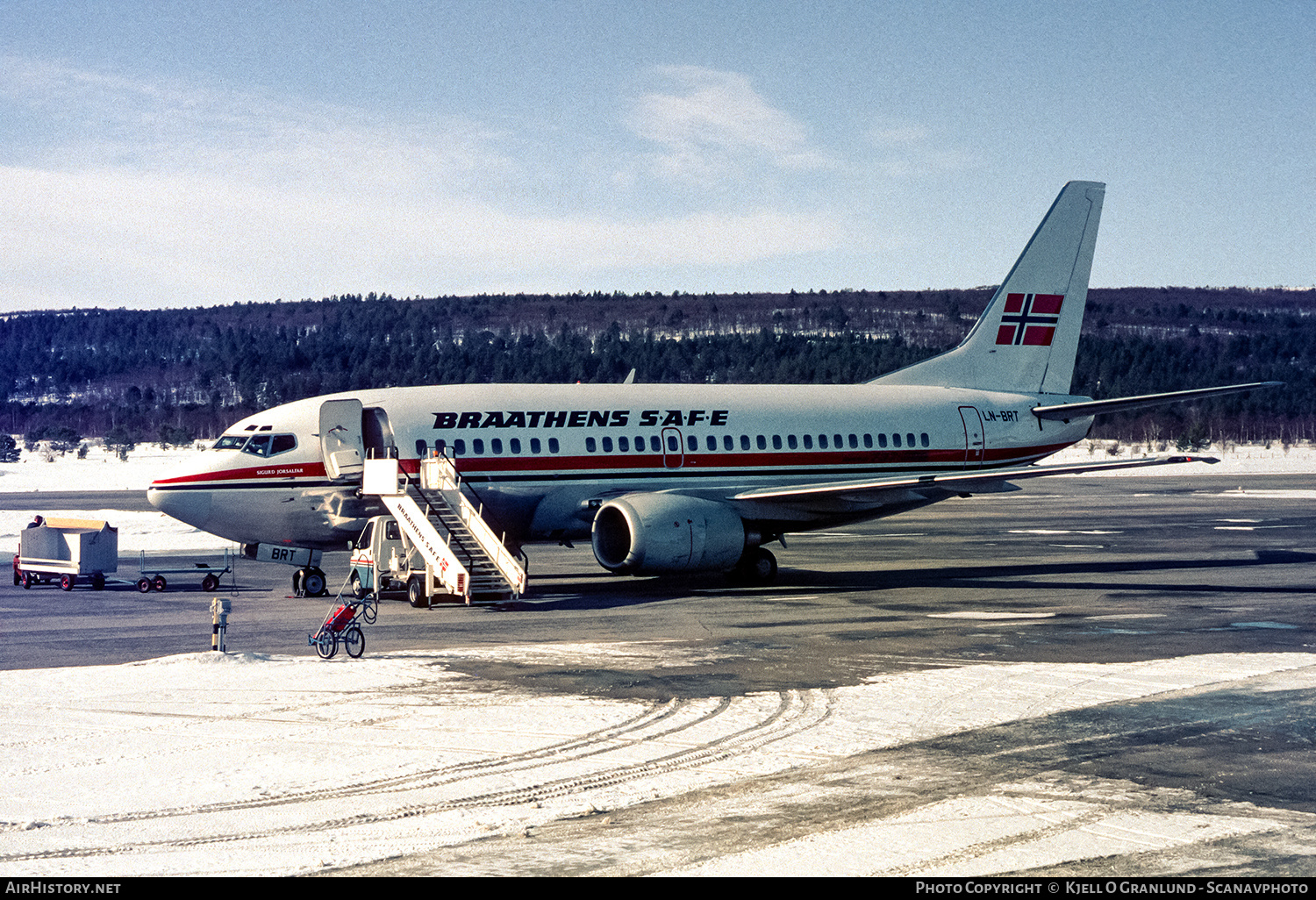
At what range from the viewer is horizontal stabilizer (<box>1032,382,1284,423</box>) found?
3117 cm

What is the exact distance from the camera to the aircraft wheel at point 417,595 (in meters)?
26.1

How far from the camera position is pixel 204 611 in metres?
25.6

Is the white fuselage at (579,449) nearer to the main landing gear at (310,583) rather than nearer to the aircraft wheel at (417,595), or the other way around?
the main landing gear at (310,583)

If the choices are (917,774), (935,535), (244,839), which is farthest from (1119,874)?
(935,535)

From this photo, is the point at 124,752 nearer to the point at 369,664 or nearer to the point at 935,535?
the point at 369,664

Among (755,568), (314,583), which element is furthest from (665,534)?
(314,583)

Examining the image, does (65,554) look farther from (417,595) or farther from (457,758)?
(457,758)

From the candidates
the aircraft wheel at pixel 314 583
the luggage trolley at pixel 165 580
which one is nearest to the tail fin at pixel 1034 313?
the aircraft wheel at pixel 314 583

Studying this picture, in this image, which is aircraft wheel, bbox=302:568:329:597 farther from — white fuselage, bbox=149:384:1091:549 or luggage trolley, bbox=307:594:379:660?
luggage trolley, bbox=307:594:379:660

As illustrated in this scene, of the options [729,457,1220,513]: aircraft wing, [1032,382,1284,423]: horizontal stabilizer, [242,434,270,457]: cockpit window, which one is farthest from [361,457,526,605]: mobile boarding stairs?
[1032,382,1284,423]: horizontal stabilizer

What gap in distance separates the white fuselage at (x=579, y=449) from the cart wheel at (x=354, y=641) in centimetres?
859

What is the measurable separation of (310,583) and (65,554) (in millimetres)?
7118

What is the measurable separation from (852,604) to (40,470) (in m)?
90.6

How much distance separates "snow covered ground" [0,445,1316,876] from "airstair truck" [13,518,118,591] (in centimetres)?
1358
